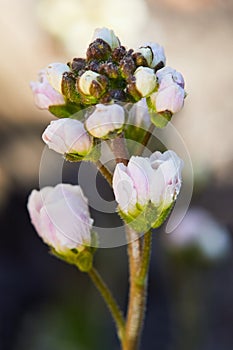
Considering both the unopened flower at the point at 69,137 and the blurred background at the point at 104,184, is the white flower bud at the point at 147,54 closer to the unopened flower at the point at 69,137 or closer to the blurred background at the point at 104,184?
the unopened flower at the point at 69,137

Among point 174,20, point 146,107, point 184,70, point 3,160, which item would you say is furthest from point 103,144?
point 174,20

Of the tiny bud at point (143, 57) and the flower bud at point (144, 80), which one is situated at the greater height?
the tiny bud at point (143, 57)

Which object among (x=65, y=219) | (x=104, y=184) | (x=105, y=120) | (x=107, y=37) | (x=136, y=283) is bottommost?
(x=104, y=184)

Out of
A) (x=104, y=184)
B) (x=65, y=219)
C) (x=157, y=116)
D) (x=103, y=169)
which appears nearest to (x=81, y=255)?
(x=65, y=219)

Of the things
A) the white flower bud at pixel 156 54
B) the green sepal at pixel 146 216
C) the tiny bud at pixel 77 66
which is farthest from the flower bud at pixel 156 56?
the green sepal at pixel 146 216

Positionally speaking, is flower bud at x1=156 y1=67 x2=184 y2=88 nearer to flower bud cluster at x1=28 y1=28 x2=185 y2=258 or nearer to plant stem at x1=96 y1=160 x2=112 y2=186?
flower bud cluster at x1=28 y1=28 x2=185 y2=258

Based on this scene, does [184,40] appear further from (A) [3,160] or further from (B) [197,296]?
(B) [197,296]

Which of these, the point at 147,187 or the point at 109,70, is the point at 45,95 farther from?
the point at 147,187

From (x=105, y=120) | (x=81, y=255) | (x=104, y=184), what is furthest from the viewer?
(x=104, y=184)
